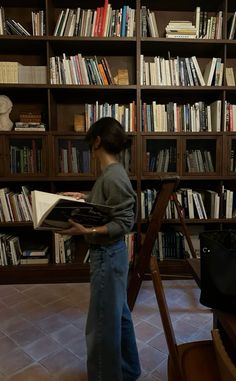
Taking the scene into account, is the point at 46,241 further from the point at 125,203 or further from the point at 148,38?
the point at 148,38

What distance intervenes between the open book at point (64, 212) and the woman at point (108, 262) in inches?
1.1

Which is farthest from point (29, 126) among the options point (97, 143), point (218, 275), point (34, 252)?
point (218, 275)

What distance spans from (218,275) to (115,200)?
0.50m

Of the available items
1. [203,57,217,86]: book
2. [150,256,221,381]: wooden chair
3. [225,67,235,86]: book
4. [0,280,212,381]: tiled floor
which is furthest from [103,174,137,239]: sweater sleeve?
[225,67,235,86]: book

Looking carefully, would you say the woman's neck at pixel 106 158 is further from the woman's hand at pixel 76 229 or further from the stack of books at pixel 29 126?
the stack of books at pixel 29 126

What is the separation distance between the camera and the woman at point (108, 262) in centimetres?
120

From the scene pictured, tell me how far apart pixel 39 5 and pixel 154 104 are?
4.62 ft

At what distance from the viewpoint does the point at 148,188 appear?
9.38 feet

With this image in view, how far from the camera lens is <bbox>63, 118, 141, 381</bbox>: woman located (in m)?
1.20

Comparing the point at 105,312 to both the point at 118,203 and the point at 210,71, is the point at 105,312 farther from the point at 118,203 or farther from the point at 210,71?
the point at 210,71

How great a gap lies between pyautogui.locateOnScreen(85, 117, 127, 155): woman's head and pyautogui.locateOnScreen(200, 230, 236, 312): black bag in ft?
1.81

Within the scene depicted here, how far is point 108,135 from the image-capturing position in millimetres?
1233

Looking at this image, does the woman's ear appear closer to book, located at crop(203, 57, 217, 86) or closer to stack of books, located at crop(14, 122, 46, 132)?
stack of books, located at crop(14, 122, 46, 132)

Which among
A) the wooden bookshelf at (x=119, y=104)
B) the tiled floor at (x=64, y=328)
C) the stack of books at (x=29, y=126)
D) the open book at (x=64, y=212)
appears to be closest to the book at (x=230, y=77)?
the wooden bookshelf at (x=119, y=104)
